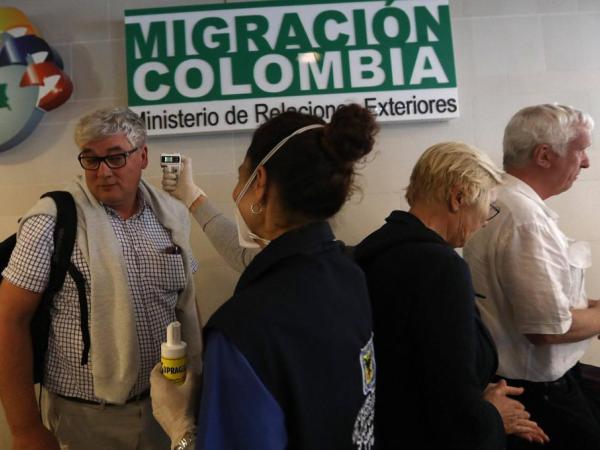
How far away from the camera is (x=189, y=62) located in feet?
5.56

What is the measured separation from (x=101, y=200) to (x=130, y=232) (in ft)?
0.36

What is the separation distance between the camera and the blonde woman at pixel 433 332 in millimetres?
738

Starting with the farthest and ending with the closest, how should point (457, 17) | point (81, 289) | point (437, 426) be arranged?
1. point (457, 17)
2. point (81, 289)
3. point (437, 426)

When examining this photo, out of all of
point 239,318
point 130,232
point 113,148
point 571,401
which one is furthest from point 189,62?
point 571,401

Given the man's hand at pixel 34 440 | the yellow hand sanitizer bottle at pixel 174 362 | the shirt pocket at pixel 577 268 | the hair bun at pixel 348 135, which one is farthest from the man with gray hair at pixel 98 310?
the shirt pocket at pixel 577 268

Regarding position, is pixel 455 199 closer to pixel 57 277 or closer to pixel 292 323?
pixel 292 323

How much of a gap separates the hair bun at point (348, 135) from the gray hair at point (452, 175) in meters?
0.31

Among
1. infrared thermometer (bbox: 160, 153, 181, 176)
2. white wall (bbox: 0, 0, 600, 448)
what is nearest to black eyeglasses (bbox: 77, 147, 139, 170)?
infrared thermometer (bbox: 160, 153, 181, 176)

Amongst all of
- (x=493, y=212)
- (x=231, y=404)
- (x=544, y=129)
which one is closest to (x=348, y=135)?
(x=231, y=404)

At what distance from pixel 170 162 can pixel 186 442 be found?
3.58 feet

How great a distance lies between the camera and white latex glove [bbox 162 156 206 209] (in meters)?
1.52

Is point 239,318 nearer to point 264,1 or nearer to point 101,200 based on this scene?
point 101,200

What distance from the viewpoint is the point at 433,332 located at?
74 centimetres

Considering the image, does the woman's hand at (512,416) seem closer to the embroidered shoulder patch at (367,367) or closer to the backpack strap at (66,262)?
the embroidered shoulder patch at (367,367)
